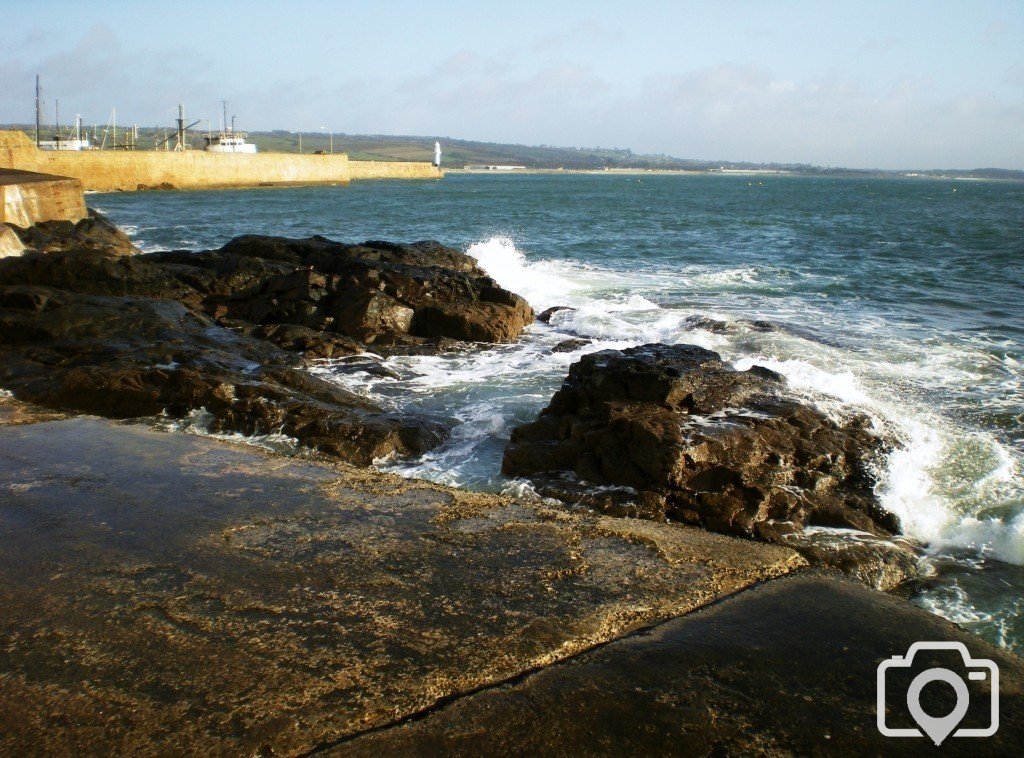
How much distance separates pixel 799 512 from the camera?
17.5ft

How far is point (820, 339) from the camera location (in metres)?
12.0

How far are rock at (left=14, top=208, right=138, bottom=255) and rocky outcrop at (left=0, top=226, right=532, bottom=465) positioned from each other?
0.50 feet

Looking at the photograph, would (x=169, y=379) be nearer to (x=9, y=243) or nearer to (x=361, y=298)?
(x=361, y=298)

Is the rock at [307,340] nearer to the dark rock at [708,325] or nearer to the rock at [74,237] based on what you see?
the dark rock at [708,325]

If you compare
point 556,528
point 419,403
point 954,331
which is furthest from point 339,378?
point 954,331

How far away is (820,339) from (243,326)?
793 cm

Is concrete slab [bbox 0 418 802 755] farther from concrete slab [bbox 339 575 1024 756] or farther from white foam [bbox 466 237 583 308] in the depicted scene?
white foam [bbox 466 237 583 308]

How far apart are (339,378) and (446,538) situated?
5.22 metres

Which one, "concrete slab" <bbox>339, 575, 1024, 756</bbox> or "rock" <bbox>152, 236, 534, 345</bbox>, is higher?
"rock" <bbox>152, 236, 534, 345</bbox>

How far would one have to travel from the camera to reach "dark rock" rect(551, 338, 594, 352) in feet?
35.5

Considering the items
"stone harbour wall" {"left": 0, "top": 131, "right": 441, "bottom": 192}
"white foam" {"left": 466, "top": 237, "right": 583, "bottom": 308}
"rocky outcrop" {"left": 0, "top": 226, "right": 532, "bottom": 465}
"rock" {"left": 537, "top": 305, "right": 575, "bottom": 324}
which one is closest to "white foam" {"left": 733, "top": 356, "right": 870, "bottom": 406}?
"rocky outcrop" {"left": 0, "top": 226, "right": 532, "bottom": 465}

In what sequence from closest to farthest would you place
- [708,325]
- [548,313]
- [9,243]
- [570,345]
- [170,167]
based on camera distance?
[570,345] < [708,325] < [548,313] < [9,243] < [170,167]

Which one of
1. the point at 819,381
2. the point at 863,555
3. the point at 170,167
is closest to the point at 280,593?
the point at 863,555

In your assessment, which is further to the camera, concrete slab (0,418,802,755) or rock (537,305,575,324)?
rock (537,305,575,324)
